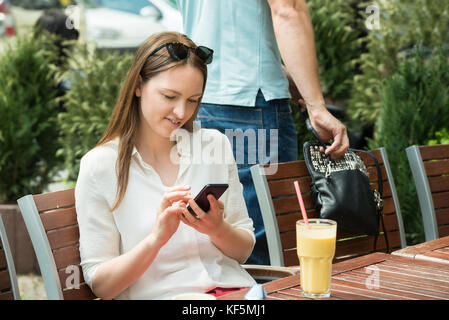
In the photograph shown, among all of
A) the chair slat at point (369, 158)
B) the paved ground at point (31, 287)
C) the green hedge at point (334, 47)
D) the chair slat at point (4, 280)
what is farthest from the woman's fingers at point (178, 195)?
the green hedge at point (334, 47)

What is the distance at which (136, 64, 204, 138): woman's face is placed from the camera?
5.79 feet

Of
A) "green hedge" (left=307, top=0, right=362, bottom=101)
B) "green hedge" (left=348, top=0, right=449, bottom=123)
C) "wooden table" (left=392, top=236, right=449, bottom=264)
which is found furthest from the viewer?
"green hedge" (left=348, top=0, right=449, bottom=123)

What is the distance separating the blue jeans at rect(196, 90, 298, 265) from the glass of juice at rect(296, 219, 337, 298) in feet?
2.62

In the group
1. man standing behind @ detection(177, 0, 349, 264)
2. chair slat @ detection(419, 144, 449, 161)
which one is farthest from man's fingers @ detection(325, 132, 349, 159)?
chair slat @ detection(419, 144, 449, 161)

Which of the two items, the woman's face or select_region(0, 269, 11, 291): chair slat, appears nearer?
select_region(0, 269, 11, 291): chair slat

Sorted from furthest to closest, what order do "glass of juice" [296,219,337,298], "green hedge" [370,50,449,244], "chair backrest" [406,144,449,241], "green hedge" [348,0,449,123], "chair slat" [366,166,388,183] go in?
"green hedge" [348,0,449,123] → "green hedge" [370,50,449,244] → "chair backrest" [406,144,449,241] → "chair slat" [366,166,388,183] → "glass of juice" [296,219,337,298]

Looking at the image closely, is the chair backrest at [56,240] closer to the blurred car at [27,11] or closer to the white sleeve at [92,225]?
the white sleeve at [92,225]

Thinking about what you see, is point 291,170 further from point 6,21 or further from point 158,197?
point 6,21

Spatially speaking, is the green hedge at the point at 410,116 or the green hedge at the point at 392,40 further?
the green hedge at the point at 392,40

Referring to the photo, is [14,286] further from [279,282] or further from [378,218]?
[378,218]

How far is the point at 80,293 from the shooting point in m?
1.64

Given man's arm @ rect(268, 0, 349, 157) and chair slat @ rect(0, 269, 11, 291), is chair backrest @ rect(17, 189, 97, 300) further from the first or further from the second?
man's arm @ rect(268, 0, 349, 157)

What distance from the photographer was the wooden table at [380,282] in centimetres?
134

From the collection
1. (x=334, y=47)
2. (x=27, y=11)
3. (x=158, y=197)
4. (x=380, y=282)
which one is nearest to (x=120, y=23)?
(x=27, y=11)
